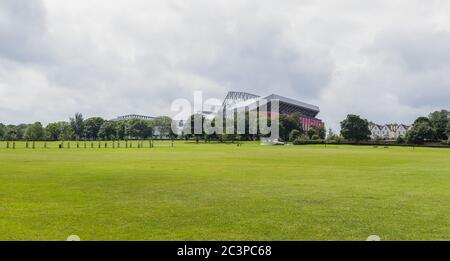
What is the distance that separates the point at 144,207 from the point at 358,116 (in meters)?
140

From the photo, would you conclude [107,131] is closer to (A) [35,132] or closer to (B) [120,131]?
(B) [120,131]

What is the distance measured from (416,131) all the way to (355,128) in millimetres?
20632

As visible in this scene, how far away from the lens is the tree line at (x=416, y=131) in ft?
424

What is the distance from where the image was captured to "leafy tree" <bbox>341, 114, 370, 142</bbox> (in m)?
146

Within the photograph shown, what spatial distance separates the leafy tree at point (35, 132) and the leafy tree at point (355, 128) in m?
116

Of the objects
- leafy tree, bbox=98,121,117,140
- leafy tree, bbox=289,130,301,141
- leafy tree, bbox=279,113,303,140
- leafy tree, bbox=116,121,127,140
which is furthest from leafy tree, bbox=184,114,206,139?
leafy tree, bbox=98,121,117,140

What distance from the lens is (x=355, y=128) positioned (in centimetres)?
14575

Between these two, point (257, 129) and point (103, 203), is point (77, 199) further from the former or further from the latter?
point (257, 129)

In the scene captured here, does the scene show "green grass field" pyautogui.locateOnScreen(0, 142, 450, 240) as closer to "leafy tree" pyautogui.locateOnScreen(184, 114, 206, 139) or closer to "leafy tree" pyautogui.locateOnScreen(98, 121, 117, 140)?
"leafy tree" pyautogui.locateOnScreen(184, 114, 206, 139)

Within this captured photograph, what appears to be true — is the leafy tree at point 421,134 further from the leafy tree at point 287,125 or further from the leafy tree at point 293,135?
the leafy tree at point 287,125

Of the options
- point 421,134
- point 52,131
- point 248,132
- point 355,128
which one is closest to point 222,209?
point 421,134

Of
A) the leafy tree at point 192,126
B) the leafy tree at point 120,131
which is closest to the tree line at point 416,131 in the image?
the leafy tree at point 192,126

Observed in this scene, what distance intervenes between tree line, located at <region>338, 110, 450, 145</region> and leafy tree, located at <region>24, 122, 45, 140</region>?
11671cm
